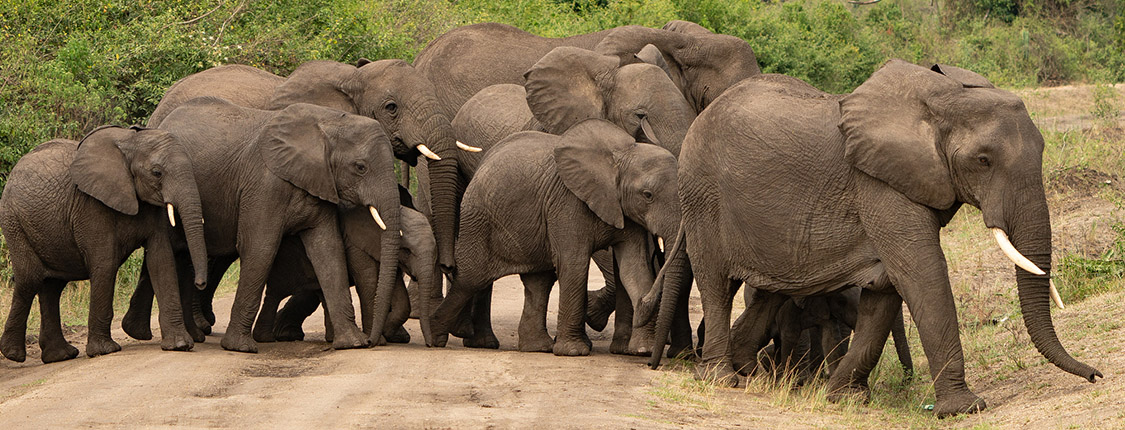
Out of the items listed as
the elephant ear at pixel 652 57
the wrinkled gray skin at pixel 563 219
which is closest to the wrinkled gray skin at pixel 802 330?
the wrinkled gray skin at pixel 563 219

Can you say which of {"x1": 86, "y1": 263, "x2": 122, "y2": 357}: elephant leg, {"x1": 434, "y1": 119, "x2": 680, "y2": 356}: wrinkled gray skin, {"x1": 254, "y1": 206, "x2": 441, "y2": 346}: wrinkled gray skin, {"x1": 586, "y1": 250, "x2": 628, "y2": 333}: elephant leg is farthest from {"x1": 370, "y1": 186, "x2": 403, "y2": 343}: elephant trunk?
{"x1": 586, "y1": 250, "x2": 628, "y2": 333}: elephant leg

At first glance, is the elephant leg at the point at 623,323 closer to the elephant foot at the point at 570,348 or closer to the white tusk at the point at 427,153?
the elephant foot at the point at 570,348

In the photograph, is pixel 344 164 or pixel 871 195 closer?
pixel 871 195

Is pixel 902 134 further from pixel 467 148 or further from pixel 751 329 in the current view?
pixel 467 148

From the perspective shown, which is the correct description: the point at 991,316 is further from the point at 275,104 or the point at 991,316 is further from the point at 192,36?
the point at 192,36

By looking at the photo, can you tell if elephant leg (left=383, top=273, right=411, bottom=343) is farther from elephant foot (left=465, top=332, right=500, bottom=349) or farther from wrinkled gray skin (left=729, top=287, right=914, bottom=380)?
wrinkled gray skin (left=729, top=287, right=914, bottom=380)

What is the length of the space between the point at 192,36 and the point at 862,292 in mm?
9677

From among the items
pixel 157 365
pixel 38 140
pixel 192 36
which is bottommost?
pixel 157 365

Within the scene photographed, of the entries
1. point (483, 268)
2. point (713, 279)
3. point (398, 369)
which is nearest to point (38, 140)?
point (483, 268)

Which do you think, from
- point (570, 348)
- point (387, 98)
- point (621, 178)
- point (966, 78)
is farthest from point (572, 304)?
point (966, 78)

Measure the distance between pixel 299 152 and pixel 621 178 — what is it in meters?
2.17

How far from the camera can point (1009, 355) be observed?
29.4ft

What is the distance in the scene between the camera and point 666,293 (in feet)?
30.6

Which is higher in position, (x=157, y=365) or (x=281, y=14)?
(x=281, y=14)
